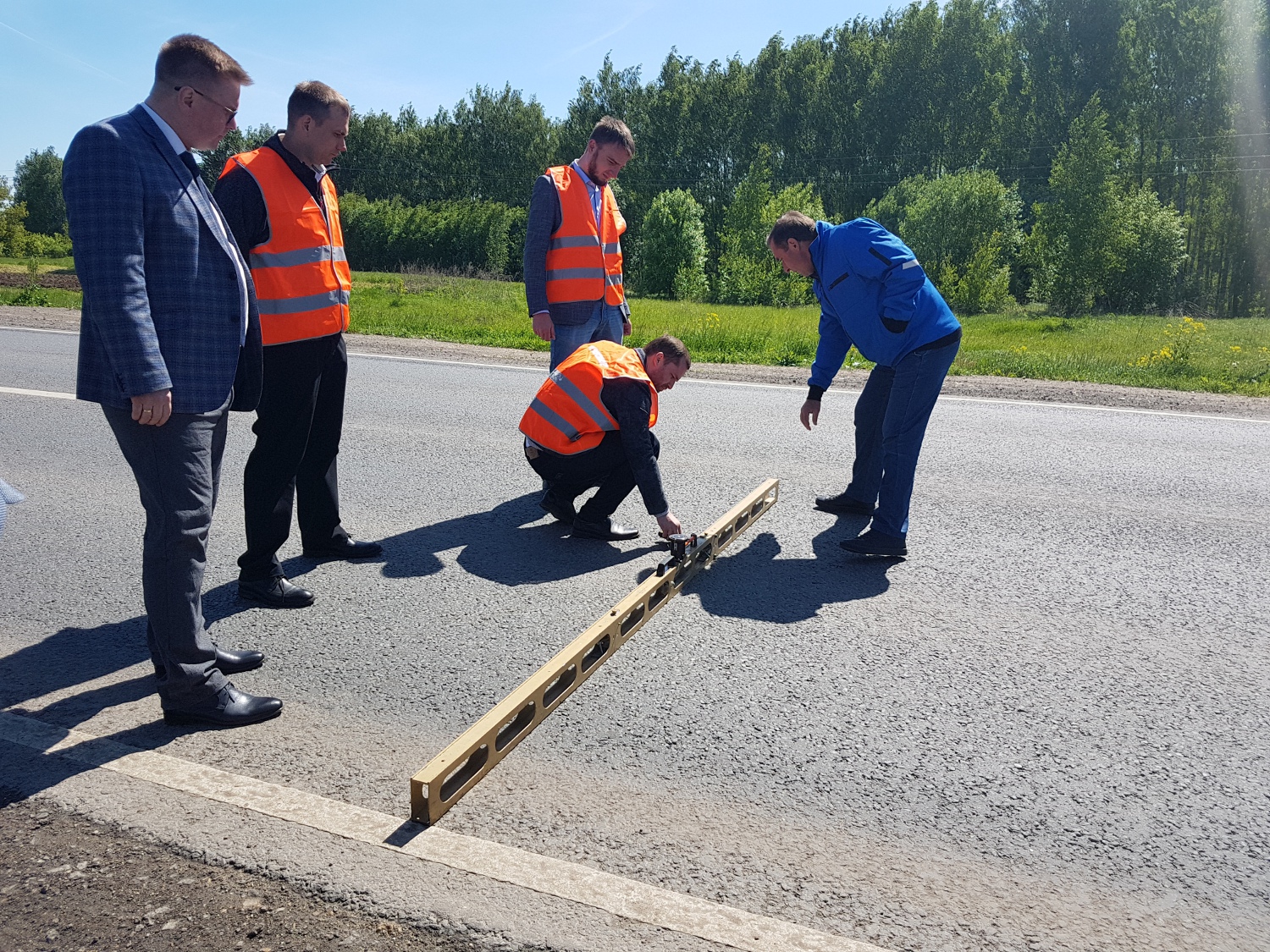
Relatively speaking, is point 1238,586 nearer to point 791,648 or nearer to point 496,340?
A: point 791,648

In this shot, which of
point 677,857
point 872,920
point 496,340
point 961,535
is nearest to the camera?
point 872,920

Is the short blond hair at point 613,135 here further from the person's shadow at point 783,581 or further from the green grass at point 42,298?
the green grass at point 42,298

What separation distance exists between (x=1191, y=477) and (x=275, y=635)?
18.5 ft

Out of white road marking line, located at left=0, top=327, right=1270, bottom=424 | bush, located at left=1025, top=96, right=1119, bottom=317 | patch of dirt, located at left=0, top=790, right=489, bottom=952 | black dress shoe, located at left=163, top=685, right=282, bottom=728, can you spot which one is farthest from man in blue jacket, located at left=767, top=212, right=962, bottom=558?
bush, located at left=1025, top=96, right=1119, bottom=317

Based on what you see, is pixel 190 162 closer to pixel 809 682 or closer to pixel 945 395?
pixel 809 682

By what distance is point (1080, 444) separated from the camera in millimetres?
7148

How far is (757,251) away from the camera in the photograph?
3997 centimetres

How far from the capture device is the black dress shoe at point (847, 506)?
5562mm

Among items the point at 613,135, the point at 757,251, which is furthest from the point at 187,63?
the point at 757,251

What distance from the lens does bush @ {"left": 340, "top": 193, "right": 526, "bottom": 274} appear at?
5100 cm

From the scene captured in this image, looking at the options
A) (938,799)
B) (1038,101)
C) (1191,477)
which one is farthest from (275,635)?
(1038,101)

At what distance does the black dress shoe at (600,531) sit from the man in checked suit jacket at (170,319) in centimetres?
215

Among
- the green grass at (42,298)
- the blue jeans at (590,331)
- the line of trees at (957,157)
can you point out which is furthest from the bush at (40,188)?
the blue jeans at (590,331)

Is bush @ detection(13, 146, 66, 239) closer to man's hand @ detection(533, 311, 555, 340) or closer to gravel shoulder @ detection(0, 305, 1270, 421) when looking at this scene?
gravel shoulder @ detection(0, 305, 1270, 421)
